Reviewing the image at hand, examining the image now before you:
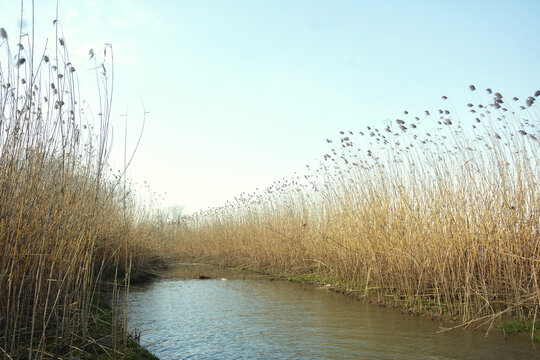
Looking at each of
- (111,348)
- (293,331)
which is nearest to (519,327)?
(293,331)

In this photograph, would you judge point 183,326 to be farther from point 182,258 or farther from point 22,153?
point 182,258

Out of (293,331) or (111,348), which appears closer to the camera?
(111,348)

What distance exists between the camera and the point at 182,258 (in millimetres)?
13531

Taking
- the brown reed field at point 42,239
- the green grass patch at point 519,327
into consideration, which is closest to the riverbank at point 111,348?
the brown reed field at point 42,239

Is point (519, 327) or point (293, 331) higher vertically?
point (519, 327)

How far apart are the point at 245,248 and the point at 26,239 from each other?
7365mm

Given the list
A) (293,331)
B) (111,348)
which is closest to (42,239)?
(111,348)

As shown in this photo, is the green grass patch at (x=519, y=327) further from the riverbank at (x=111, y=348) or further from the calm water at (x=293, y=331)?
the riverbank at (x=111, y=348)

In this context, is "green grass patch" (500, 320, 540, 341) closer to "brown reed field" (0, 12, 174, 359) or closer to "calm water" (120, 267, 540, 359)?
"calm water" (120, 267, 540, 359)

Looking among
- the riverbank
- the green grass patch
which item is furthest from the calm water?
the riverbank

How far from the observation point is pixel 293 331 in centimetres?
375

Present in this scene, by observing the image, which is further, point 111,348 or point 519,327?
point 519,327

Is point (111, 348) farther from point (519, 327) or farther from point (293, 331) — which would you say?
point (519, 327)

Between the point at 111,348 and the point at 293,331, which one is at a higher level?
the point at 111,348
